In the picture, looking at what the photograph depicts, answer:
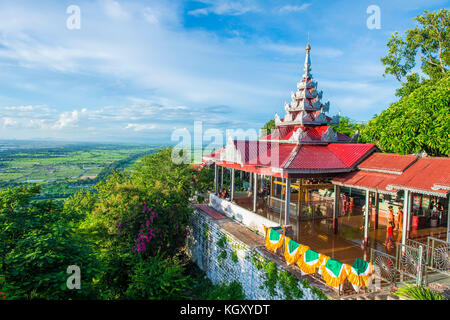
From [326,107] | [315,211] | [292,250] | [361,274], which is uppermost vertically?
[326,107]

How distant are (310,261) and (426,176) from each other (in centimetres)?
554

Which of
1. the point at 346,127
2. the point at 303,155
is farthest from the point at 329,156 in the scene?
the point at 346,127

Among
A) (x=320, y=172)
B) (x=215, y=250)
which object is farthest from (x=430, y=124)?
(x=215, y=250)

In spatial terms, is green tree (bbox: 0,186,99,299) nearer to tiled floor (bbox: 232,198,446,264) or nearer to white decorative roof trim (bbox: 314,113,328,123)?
tiled floor (bbox: 232,198,446,264)

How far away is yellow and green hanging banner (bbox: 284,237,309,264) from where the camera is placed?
29.0 ft

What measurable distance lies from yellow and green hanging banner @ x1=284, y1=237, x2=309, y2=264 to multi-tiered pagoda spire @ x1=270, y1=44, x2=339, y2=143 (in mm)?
8370

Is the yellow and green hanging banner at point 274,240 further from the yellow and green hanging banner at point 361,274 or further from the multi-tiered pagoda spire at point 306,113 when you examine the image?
the multi-tiered pagoda spire at point 306,113

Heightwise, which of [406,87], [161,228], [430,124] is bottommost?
[161,228]

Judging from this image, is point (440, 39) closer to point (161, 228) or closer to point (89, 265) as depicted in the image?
point (161, 228)

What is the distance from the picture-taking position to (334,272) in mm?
7527

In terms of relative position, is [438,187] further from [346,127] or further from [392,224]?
[346,127]

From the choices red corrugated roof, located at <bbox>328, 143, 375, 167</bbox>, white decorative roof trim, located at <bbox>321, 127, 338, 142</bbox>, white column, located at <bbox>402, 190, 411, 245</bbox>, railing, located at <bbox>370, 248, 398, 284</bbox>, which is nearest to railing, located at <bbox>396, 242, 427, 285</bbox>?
railing, located at <bbox>370, 248, 398, 284</bbox>
